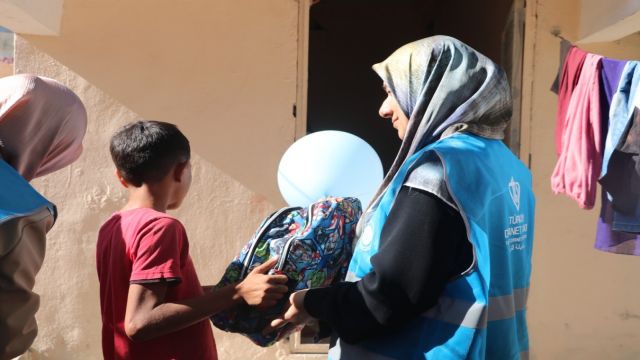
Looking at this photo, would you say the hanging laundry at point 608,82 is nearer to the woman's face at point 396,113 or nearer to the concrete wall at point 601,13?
the concrete wall at point 601,13

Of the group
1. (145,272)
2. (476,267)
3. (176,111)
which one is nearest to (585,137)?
(476,267)

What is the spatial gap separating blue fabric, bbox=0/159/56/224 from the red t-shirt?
229mm

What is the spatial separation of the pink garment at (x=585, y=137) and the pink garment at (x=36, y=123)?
211 centimetres

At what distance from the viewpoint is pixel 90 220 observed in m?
3.85

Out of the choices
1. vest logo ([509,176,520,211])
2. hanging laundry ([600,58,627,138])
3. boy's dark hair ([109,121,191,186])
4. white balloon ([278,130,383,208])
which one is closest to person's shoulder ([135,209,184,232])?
boy's dark hair ([109,121,191,186])

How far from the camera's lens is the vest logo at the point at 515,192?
159 centimetres

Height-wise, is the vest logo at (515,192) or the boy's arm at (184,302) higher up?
the vest logo at (515,192)

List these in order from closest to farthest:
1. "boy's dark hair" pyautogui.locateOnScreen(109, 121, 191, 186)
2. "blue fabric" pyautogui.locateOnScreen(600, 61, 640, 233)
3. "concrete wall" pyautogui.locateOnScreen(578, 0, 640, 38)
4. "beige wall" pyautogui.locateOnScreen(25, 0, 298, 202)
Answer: "boy's dark hair" pyautogui.locateOnScreen(109, 121, 191, 186)
"blue fabric" pyautogui.locateOnScreen(600, 61, 640, 233)
"concrete wall" pyautogui.locateOnScreen(578, 0, 640, 38)
"beige wall" pyautogui.locateOnScreen(25, 0, 298, 202)

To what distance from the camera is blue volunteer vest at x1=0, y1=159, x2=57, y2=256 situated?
1.43 meters

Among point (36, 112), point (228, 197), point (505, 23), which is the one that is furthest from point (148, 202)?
point (505, 23)

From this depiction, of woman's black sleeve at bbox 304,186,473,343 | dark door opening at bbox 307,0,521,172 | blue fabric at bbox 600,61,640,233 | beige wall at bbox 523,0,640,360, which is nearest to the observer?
woman's black sleeve at bbox 304,186,473,343

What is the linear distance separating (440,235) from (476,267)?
0.12 m

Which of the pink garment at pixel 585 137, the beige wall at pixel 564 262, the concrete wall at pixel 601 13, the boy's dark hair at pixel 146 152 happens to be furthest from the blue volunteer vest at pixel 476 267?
the beige wall at pixel 564 262

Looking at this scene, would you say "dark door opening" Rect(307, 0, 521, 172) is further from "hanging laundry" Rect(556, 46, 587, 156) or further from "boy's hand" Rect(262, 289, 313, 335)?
"boy's hand" Rect(262, 289, 313, 335)
